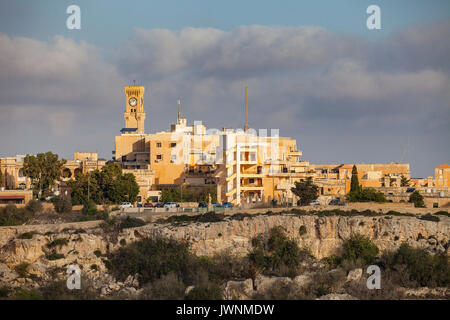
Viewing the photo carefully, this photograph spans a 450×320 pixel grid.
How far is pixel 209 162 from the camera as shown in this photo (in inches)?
2635

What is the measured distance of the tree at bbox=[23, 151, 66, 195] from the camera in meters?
60.5

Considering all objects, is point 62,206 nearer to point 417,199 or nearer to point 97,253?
point 97,253

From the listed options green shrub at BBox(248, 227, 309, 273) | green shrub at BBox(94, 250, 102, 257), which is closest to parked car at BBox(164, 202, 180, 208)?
green shrub at BBox(248, 227, 309, 273)

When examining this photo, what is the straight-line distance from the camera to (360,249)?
43938 millimetres

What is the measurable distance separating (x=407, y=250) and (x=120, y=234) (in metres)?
17.1

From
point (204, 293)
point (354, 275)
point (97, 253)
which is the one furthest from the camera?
point (97, 253)

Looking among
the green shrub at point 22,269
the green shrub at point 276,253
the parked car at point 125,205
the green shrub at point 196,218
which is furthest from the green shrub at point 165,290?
the parked car at point 125,205

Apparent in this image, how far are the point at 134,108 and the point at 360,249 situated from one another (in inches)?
1935

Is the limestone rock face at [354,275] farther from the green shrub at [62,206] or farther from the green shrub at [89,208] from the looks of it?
the green shrub at [62,206]

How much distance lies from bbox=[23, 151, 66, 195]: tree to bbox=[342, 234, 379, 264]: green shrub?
27097 millimetres

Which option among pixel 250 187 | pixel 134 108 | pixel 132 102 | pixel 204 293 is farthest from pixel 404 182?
pixel 204 293
